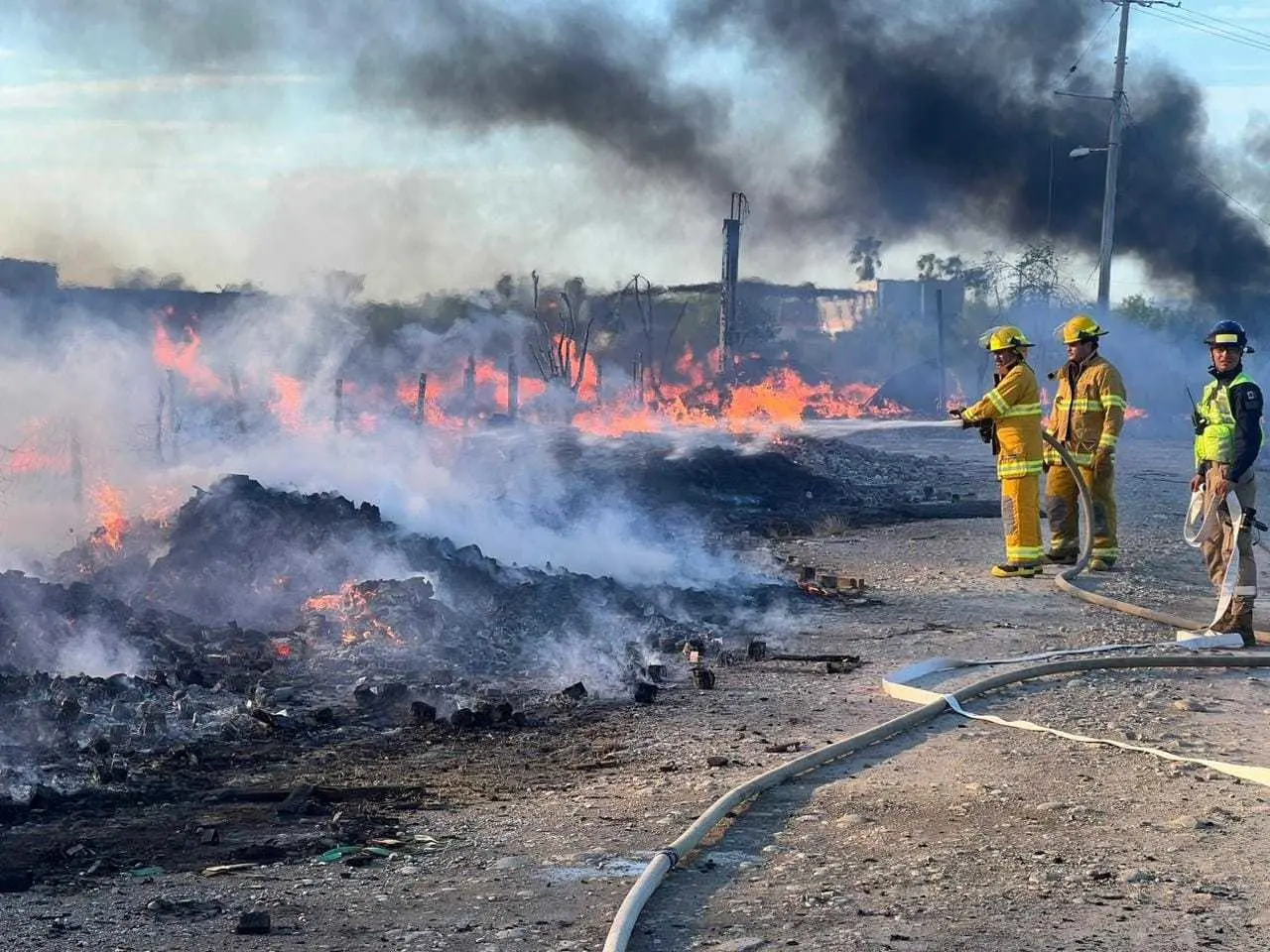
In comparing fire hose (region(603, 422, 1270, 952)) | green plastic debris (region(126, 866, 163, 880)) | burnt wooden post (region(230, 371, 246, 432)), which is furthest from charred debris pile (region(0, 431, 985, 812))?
burnt wooden post (region(230, 371, 246, 432))

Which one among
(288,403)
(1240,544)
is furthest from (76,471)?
(1240,544)

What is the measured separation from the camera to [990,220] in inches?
1603

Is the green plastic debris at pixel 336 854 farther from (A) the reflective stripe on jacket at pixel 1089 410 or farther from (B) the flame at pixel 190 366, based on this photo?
(B) the flame at pixel 190 366

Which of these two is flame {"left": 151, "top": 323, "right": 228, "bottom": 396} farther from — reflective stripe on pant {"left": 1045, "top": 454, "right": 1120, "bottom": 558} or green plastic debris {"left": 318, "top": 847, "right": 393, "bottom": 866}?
green plastic debris {"left": 318, "top": 847, "right": 393, "bottom": 866}

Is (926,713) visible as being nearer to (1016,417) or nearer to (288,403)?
(1016,417)

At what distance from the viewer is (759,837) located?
209 inches

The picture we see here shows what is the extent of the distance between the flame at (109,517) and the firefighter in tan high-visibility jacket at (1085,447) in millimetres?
8032

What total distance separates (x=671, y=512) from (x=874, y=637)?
8387mm

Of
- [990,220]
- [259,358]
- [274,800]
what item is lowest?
[274,800]

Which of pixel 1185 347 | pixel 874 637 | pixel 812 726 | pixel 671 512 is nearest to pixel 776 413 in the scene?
pixel 1185 347

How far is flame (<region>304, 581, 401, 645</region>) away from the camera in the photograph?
9.88m

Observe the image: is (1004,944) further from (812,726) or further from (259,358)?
(259,358)

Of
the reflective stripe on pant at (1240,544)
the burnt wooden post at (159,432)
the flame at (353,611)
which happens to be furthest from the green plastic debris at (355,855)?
the burnt wooden post at (159,432)

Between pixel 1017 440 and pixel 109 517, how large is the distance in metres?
8.01
